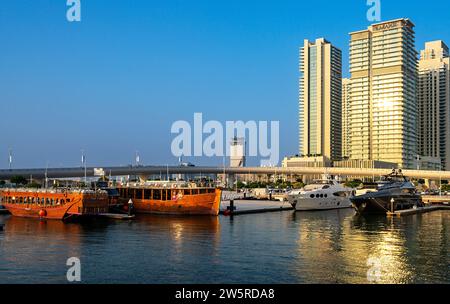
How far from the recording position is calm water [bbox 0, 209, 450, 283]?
32250mm

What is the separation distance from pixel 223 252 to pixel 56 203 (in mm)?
35456

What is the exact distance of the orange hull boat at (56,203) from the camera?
2557 inches

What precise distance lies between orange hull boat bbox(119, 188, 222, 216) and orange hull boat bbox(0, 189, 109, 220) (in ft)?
36.9

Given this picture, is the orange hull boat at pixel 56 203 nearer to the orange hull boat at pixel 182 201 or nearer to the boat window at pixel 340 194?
the orange hull boat at pixel 182 201

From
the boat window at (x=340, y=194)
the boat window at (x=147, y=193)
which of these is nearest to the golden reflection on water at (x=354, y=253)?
the boat window at (x=147, y=193)

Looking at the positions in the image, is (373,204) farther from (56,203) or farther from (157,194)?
(56,203)

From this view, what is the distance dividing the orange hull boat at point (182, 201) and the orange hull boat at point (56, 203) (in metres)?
11.3

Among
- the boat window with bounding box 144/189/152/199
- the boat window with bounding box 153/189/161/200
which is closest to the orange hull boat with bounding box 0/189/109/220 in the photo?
the boat window with bounding box 153/189/161/200

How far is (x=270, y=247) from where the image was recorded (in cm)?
4425

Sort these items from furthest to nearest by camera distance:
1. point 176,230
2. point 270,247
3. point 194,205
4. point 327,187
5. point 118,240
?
point 327,187 → point 194,205 → point 176,230 → point 118,240 → point 270,247

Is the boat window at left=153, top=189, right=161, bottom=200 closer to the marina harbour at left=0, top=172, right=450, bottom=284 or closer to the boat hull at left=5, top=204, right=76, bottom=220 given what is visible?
the marina harbour at left=0, top=172, right=450, bottom=284
